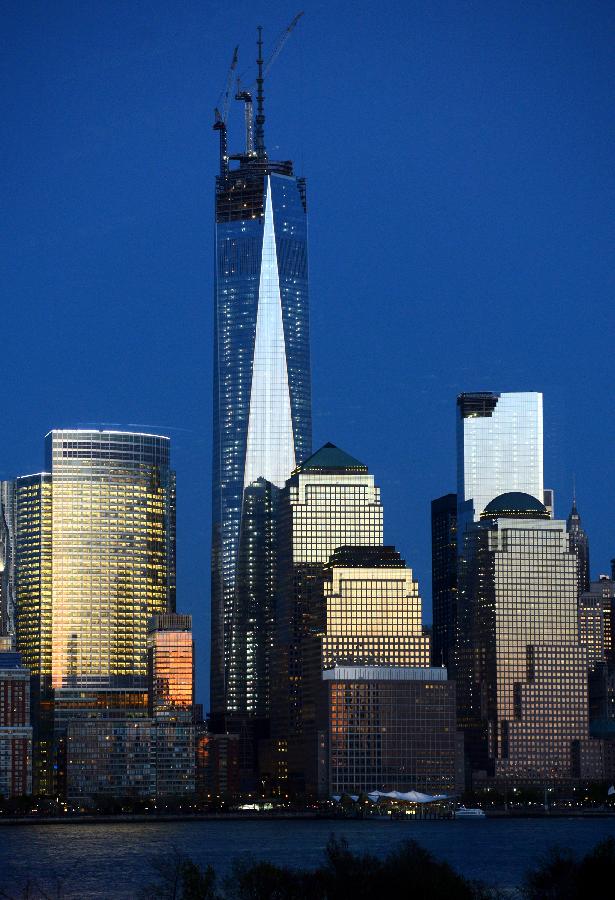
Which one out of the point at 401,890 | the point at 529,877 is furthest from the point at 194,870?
the point at 529,877

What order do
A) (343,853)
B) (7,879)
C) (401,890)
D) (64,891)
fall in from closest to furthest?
(401,890), (343,853), (64,891), (7,879)

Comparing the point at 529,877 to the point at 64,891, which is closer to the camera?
the point at 529,877

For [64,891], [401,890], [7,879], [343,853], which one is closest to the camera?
[401,890]

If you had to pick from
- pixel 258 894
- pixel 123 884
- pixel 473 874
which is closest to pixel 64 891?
pixel 123 884

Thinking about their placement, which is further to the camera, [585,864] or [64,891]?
[64,891]

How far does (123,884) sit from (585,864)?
6422cm

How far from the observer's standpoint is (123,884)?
189750 mm

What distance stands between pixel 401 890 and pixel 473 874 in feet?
215

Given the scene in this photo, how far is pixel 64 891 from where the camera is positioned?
7082 inches

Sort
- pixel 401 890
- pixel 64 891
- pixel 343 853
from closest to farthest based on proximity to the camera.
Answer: pixel 401 890, pixel 343 853, pixel 64 891

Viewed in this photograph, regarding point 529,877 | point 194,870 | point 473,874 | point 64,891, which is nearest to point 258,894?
point 194,870

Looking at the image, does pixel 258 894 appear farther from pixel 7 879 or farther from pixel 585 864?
pixel 7 879

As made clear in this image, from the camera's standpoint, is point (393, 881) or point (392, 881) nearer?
point (393, 881)

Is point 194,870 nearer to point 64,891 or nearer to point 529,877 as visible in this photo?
point 529,877
